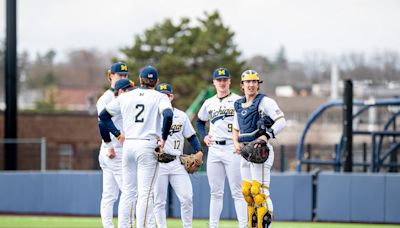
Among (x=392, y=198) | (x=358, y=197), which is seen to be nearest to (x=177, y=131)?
(x=358, y=197)

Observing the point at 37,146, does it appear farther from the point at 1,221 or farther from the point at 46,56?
the point at 46,56

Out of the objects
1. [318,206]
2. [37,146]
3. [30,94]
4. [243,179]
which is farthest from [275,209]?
[30,94]

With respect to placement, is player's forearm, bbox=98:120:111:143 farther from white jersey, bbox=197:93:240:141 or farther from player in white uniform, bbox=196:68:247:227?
white jersey, bbox=197:93:240:141

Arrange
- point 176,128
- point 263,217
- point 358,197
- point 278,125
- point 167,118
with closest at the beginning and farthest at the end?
point 167,118 → point 263,217 → point 278,125 → point 176,128 → point 358,197

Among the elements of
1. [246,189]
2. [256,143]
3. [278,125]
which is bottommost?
[246,189]

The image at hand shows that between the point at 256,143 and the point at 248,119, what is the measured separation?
1.39 ft

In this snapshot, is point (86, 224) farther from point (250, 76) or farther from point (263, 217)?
point (250, 76)

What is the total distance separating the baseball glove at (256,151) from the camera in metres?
10.8

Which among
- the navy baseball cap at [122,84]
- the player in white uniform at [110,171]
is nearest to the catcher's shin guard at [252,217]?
the player in white uniform at [110,171]

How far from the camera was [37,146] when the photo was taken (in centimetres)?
3988

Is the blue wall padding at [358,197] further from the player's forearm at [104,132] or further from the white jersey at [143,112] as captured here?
the white jersey at [143,112]

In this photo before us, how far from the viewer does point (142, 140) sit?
10266mm

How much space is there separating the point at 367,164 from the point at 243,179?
10.8 m

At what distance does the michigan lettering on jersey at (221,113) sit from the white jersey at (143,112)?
1.74 m
